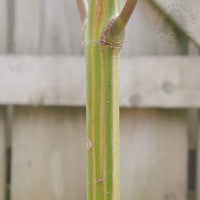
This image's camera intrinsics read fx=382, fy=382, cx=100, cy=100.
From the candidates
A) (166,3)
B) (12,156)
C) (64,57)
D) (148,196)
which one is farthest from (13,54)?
(148,196)

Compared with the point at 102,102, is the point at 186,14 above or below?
above

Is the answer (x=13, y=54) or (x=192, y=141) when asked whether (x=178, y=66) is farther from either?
(x=13, y=54)

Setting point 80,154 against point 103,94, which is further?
point 80,154

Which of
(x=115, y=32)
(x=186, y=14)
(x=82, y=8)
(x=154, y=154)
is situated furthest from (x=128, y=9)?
(x=154, y=154)

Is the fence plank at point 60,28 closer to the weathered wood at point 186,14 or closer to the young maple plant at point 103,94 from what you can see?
the weathered wood at point 186,14

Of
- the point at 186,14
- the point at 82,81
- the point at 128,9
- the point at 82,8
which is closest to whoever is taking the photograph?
the point at 128,9

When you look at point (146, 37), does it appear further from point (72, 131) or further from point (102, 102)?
point (102, 102)
